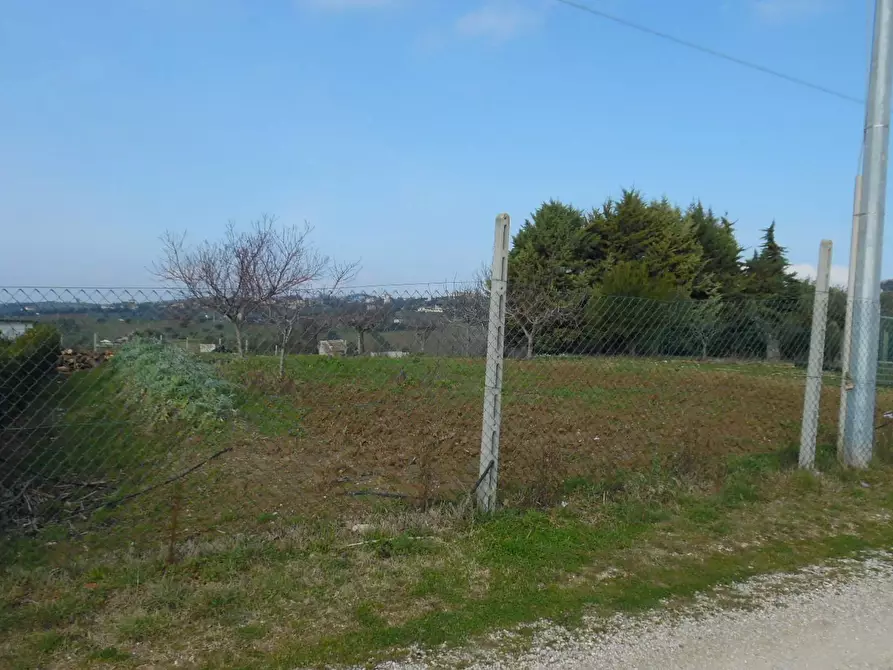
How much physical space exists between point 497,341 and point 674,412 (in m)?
5.82

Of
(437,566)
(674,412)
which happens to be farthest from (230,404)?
(674,412)

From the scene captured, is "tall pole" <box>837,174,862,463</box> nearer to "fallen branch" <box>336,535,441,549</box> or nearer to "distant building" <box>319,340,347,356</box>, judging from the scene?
"fallen branch" <box>336,535,441,549</box>

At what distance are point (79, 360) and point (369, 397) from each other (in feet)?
9.30

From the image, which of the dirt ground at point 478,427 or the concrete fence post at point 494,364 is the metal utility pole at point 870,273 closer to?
the dirt ground at point 478,427

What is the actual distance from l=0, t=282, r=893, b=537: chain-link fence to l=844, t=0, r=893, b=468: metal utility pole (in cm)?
54

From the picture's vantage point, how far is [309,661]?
2850mm

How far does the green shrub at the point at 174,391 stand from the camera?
8469 millimetres

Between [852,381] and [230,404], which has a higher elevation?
[852,381]

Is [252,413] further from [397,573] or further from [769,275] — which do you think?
[769,275]

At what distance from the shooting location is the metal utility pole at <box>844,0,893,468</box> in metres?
6.14

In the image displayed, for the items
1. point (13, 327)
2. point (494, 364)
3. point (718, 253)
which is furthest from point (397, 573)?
point (718, 253)

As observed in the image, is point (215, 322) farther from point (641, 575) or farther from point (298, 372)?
point (641, 575)

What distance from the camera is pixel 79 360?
4.12 m

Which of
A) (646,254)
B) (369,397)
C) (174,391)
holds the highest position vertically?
(646,254)
